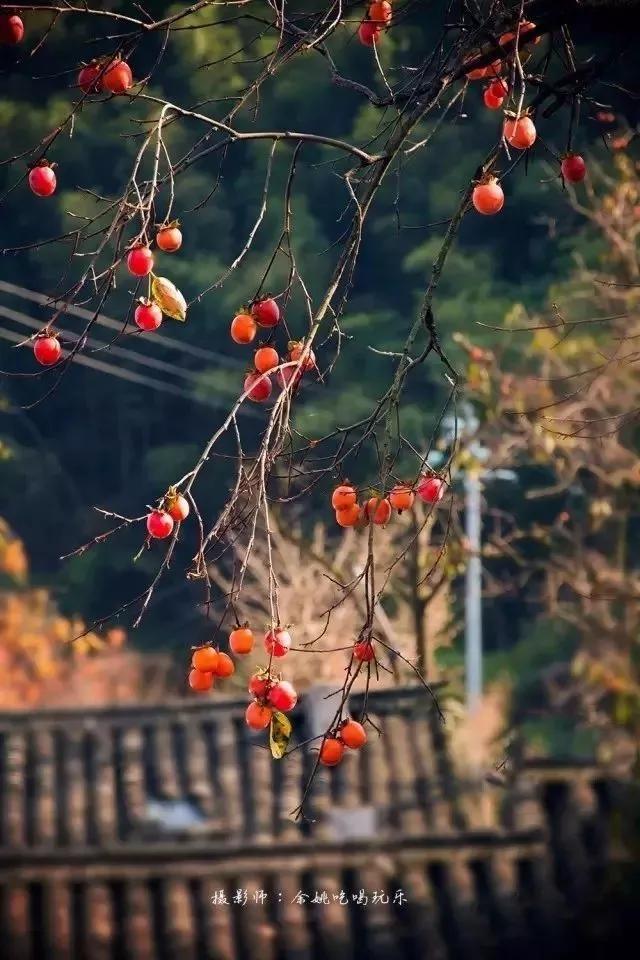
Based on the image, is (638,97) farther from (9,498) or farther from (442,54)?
(9,498)

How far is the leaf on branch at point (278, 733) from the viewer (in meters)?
1.18

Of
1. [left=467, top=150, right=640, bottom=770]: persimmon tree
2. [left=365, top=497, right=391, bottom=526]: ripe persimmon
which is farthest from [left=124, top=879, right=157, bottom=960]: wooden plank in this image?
[left=365, top=497, right=391, bottom=526]: ripe persimmon

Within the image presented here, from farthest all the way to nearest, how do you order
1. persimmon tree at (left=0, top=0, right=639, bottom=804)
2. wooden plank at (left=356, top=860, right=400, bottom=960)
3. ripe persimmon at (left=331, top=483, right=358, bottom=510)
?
1. wooden plank at (left=356, top=860, right=400, bottom=960)
2. ripe persimmon at (left=331, top=483, right=358, bottom=510)
3. persimmon tree at (left=0, top=0, right=639, bottom=804)

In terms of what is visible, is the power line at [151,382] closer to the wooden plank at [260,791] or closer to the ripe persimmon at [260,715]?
the wooden plank at [260,791]

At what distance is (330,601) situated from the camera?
621 centimetres

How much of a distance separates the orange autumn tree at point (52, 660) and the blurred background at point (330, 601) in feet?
0.11

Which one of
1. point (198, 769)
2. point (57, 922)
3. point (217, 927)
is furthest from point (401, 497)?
point (198, 769)

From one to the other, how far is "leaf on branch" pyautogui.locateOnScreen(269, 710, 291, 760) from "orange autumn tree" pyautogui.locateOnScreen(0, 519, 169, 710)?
6.89 meters

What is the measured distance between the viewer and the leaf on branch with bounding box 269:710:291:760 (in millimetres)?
1185

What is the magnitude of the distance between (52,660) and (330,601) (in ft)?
11.3

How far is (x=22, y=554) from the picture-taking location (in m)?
10.6

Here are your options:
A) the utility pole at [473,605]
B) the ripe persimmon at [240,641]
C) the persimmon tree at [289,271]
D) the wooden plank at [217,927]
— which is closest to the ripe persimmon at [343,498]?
the persimmon tree at [289,271]

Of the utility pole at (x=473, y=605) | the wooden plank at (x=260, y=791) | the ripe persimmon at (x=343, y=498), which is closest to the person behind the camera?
the ripe persimmon at (x=343, y=498)

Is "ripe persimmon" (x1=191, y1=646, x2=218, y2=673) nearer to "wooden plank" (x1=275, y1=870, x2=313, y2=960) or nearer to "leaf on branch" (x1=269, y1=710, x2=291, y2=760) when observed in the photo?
"leaf on branch" (x1=269, y1=710, x2=291, y2=760)
